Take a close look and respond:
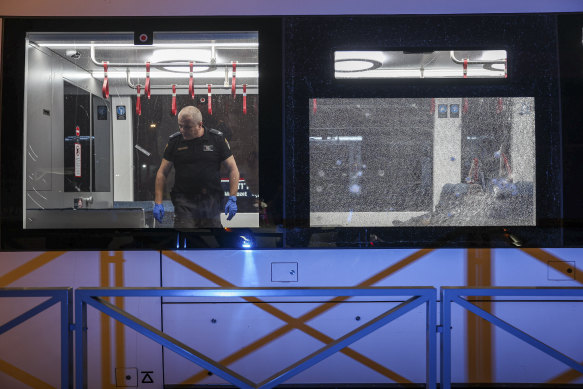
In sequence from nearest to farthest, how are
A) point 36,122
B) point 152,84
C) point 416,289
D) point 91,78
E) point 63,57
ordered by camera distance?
1. point 416,289
2. point 36,122
3. point 63,57
4. point 152,84
5. point 91,78

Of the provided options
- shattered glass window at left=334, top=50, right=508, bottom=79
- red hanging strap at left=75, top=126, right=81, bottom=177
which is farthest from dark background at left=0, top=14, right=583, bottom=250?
red hanging strap at left=75, top=126, right=81, bottom=177

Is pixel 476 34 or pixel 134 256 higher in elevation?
pixel 476 34

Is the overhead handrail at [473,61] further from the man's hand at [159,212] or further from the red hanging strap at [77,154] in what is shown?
the red hanging strap at [77,154]

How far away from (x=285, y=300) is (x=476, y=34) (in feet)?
5.90

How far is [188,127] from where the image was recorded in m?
2.92

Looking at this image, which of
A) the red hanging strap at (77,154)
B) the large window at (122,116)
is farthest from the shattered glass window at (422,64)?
the red hanging strap at (77,154)

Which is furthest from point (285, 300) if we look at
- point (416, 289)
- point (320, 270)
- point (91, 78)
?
point (91, 78)

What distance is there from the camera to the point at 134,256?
264 centimetres

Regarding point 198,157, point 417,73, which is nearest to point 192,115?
point 198,157

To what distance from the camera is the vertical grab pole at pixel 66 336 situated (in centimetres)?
183

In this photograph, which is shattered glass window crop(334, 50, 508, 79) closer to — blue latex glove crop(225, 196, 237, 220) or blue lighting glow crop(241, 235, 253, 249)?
blue latex glove crop(225, 196, 237, 220)

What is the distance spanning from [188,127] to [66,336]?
1.47 m

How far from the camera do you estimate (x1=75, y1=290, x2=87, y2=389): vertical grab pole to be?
1.83 m

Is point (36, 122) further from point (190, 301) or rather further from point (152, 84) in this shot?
point (190, 301)
